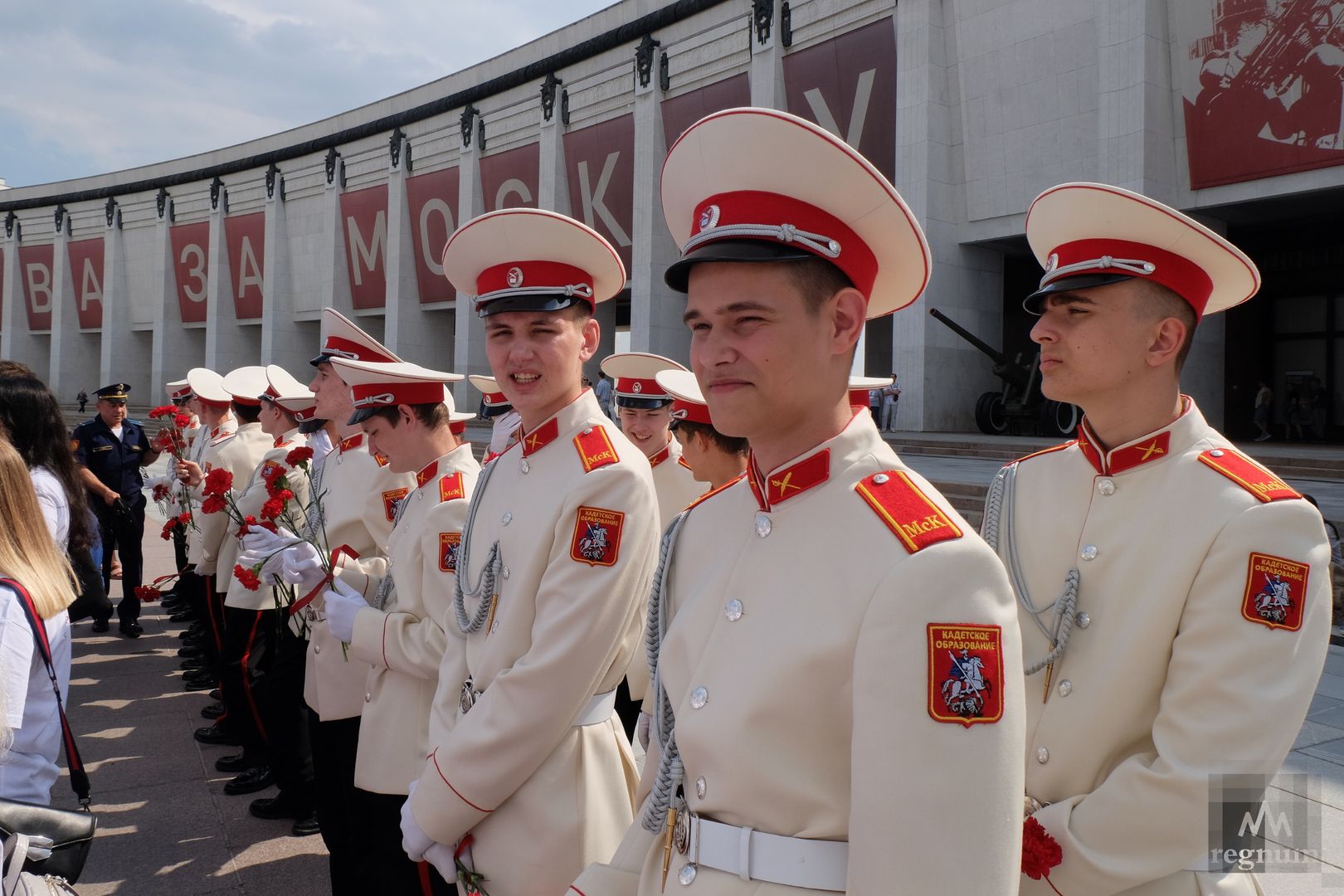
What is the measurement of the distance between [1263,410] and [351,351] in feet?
72.8

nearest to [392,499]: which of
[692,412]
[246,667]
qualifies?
[692,412]

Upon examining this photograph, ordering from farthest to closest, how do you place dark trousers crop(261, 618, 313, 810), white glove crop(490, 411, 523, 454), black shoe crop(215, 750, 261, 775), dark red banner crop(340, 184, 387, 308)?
dark red banner crop(340, 184, 387, 308)
white glove crop(490, 411, 523, 454)
black shoe crop(215, 750, 261, 775)
dark trousers crop(261, 618, 313, 810)

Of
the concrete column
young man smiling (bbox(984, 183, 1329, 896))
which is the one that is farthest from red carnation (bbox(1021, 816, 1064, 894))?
the concrete column

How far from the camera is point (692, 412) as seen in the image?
3945mm

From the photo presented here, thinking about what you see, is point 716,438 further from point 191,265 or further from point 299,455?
point 191,265

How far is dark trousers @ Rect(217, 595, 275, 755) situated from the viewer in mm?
4504

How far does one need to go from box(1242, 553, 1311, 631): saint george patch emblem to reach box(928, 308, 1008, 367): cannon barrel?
683 inches

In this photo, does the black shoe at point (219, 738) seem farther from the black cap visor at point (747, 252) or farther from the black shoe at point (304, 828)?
the black cap visor at point (747, 252)

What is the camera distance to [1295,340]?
21812 mm

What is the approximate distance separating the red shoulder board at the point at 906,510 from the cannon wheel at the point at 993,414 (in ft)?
60.9

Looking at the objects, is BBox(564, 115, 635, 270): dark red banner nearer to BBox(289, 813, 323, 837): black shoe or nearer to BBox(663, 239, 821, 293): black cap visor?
BBox(289, 813, 323, 837): black shoe

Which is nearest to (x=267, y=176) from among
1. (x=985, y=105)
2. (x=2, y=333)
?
(x=2, y=333)

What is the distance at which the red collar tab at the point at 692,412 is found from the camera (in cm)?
389

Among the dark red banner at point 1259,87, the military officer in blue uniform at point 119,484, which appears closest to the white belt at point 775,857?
the military officer in blue uniform at point 119,484
